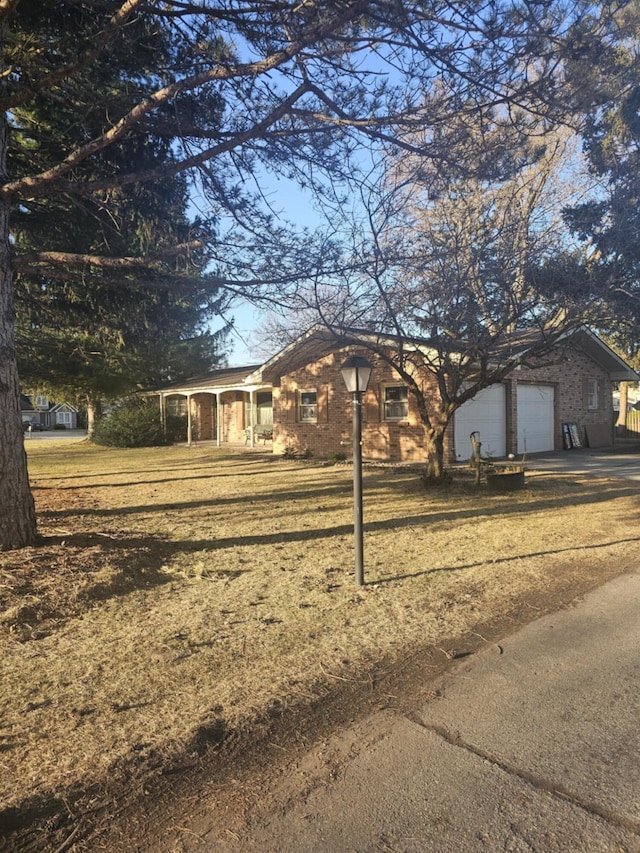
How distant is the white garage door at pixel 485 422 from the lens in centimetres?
1627

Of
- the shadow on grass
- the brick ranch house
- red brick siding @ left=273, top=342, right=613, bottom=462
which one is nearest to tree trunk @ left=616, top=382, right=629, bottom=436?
the brick ranch house

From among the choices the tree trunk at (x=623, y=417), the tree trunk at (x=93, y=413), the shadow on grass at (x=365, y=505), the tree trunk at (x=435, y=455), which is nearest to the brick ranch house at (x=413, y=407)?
the tree trunk at (x=435, y=455)

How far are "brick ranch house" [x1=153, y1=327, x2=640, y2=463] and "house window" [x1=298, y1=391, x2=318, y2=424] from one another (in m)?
0.03

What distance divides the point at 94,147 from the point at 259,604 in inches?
179

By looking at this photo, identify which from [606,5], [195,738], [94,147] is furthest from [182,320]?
[195,738]

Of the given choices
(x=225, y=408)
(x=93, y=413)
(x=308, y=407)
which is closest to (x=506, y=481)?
(x=308, y=407)

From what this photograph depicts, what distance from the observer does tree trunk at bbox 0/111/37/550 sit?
5754 millimetres

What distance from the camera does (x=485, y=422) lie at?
56.1 ft

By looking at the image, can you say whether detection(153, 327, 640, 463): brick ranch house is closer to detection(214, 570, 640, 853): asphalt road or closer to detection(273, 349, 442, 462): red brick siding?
detection(273, 349, 442, 462): red brick siding

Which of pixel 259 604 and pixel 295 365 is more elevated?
pixel 295 365

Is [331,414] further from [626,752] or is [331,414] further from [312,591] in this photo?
[626,752]

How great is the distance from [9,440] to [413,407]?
39.9ft

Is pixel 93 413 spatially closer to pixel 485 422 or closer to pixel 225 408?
pixel 225 408

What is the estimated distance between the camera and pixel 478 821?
7.35 feet
